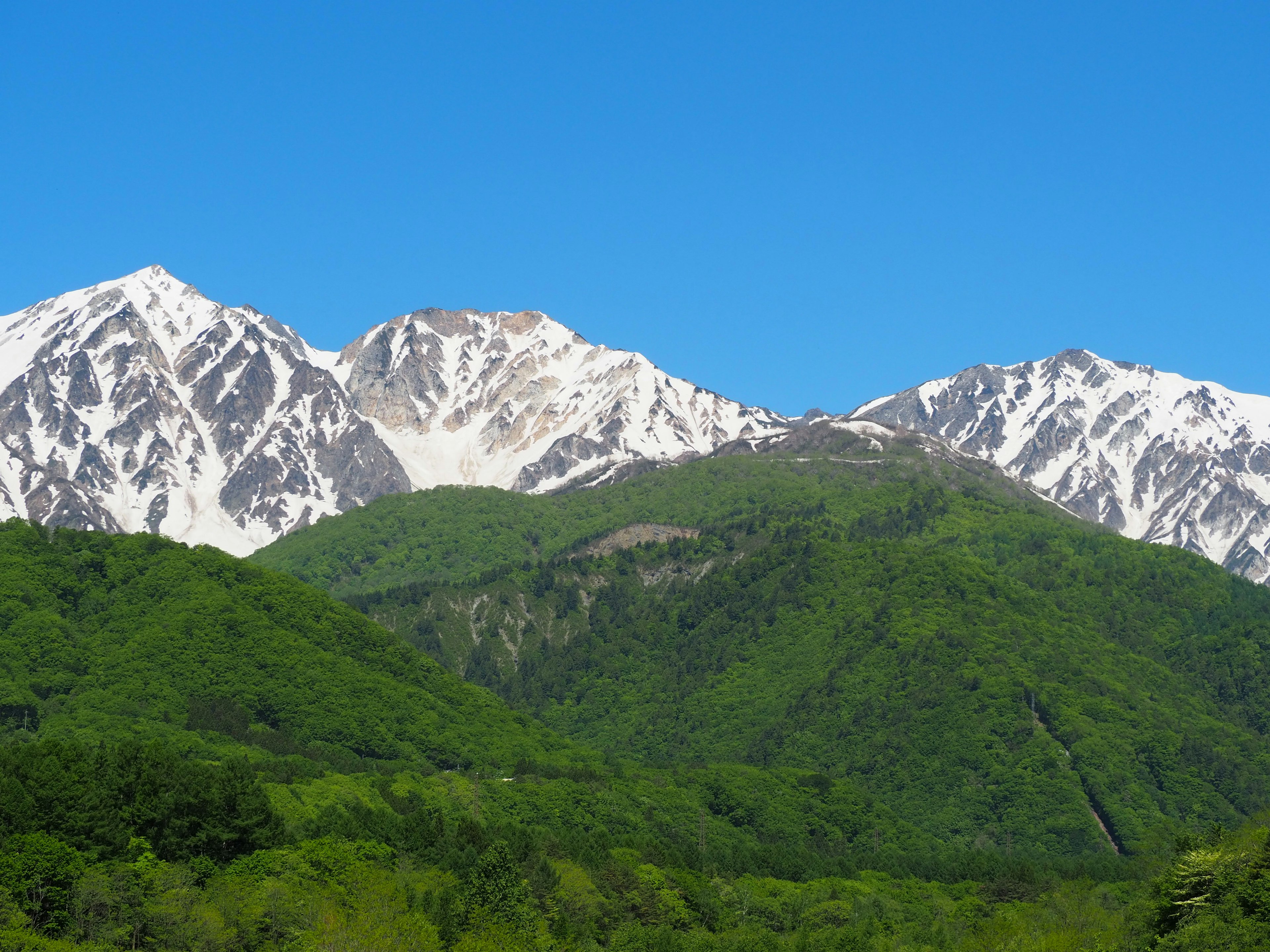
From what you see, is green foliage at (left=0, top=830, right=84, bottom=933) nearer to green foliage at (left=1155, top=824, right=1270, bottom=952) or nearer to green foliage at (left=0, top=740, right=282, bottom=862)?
green foliage at (left=0, top=740, right=282, bottom=862)

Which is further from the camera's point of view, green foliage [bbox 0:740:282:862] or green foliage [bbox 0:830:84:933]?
green foliage [bbox 0:740:282:862]

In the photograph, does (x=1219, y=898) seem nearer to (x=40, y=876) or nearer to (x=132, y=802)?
(x=40, y=876)

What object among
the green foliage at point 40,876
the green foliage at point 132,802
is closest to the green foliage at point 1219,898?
the green foliage at point 132,802

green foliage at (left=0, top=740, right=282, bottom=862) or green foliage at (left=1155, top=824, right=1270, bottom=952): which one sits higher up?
green foliage at (left=0, top=740, right=282, bottom=862)

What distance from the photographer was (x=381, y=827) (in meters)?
174

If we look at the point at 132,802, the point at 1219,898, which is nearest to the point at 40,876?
the point at 132,802

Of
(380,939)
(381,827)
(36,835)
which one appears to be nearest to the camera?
(380,939)

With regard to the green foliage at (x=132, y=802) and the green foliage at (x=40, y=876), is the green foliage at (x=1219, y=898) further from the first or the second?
the green foliage at (x=40, y=876)

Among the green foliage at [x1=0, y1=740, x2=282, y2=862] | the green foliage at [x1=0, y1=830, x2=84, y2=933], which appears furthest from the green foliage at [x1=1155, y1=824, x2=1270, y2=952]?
the green foliage at [x1=0, y1=830, x2=84, y2=933]

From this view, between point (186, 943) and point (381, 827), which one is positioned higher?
point (381, 827)

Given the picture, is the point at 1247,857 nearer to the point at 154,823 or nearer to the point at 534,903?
the point at 534,903

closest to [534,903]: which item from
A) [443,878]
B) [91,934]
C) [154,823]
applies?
[443,878]

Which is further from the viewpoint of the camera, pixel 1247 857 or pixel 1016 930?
pixel 1016 930

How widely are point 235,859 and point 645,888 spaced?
141ft
